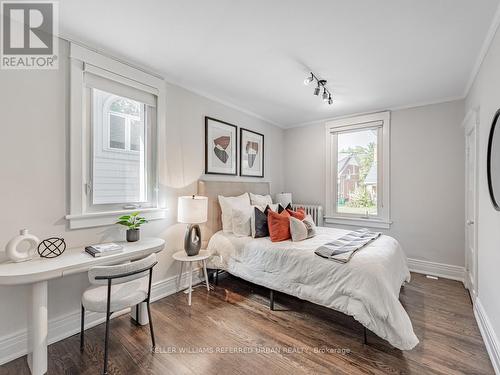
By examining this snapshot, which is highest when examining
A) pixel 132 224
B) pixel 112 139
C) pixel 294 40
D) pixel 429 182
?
pixel 294 40

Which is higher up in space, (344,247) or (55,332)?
(344,247)

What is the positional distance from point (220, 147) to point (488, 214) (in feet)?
9.93

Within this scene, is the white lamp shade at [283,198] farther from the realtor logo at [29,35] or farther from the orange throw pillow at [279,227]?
the realtor logo at [29,35]

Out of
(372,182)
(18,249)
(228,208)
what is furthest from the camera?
(372,182)

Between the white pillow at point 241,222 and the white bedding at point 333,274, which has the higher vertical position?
the white pillow at point 241,222

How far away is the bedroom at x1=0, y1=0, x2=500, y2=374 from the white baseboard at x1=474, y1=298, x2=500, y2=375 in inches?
0.9

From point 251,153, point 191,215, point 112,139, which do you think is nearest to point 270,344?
point 191,215

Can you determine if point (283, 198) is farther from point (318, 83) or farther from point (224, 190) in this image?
point (318, 83)

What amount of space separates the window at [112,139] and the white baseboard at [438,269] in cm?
374

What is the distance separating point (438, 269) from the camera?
3381mm

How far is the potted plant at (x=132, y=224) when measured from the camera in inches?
89.1

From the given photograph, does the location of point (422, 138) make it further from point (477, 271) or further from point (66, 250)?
point (66, 250)

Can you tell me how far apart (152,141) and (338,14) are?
7.17 ft

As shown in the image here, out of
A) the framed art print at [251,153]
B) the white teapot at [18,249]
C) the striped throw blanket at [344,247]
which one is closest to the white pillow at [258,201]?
the framed art print at [251,153]
